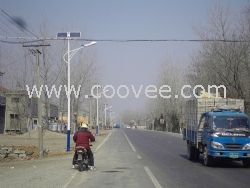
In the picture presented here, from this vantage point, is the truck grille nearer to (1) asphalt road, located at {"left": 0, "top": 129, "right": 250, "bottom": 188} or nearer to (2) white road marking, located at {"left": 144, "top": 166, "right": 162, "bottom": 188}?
(1) asphalt road, located at {"left": 0, "top": 129, "right": 250, "bottom": 188}

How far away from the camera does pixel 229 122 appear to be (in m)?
16.5

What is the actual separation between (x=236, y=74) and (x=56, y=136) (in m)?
21.9

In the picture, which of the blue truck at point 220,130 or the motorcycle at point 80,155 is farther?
the blue truck at point 220,130

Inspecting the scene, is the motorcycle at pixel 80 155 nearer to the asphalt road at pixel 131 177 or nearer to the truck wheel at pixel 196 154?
the asphalt road at pixel 131 177

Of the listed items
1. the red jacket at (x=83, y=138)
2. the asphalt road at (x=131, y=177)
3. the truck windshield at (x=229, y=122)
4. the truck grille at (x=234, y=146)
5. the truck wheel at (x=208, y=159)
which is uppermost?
the truck windshield at (x=229, y=122)

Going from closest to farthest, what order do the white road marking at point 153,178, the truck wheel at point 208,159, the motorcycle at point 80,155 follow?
the white road marking at point 153,178 → the motorcycle at point 80,155 → the truck wheel at point 208,159

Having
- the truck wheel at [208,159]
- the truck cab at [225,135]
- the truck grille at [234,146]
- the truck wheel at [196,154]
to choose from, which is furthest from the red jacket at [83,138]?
the truck wheel at [196,154]

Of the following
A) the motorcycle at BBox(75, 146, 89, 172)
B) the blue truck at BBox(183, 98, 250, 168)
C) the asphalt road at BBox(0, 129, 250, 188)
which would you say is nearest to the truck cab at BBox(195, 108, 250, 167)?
the blue truck at BBox(183, 98, 250, 168)

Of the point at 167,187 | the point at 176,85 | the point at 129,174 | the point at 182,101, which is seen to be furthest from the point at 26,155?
the point at 182,101

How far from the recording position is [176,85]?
68.1 m

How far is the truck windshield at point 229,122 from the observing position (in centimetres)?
1641

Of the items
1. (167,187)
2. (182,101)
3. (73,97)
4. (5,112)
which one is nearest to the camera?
(167,187)

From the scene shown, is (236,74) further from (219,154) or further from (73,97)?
(219,154)

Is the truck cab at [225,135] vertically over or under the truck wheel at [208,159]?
over
